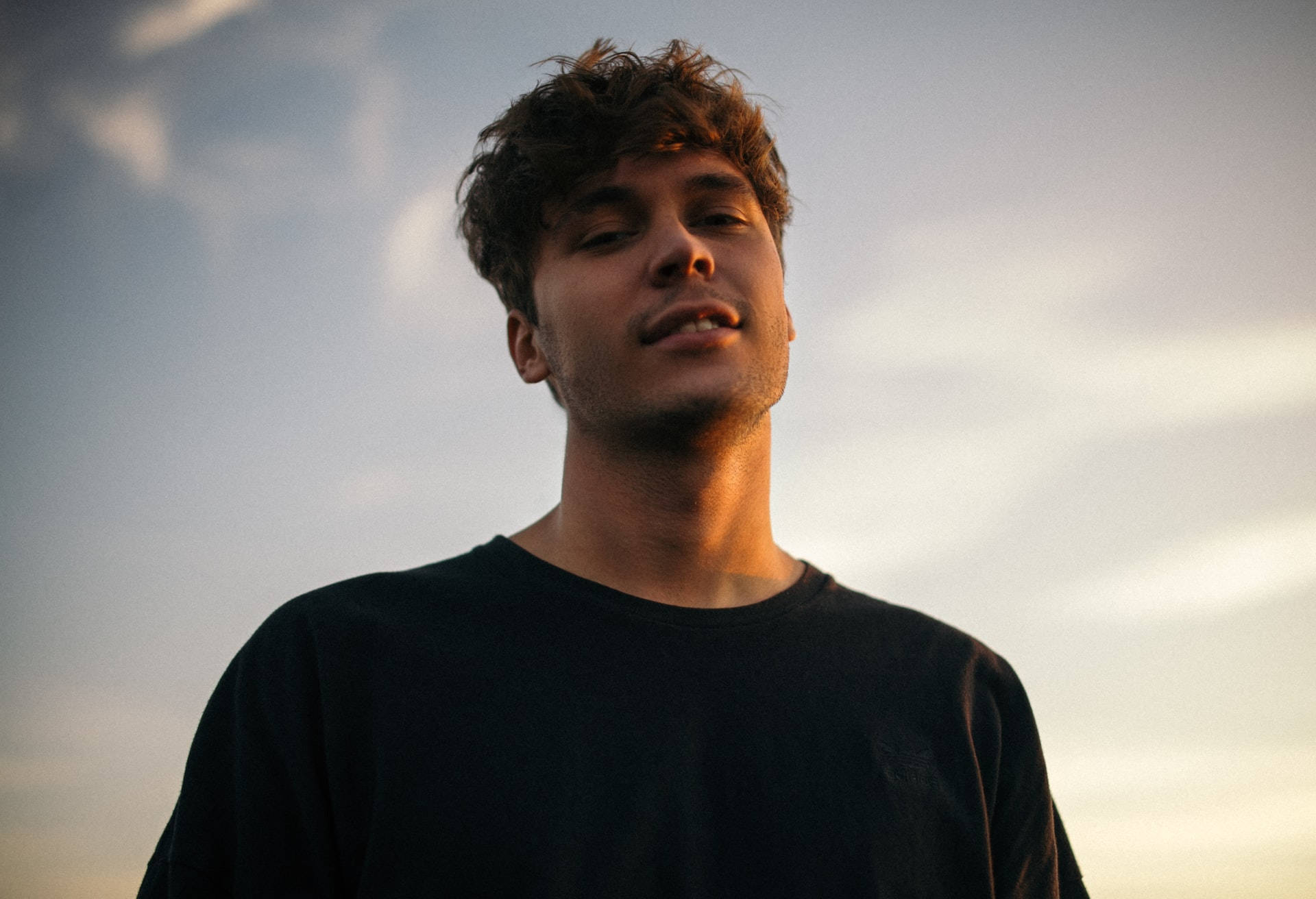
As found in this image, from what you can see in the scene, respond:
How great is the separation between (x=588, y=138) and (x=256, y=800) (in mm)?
2244

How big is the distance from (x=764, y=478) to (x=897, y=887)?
1228 millimetres

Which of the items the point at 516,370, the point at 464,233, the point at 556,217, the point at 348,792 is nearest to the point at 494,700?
the point at 348,792

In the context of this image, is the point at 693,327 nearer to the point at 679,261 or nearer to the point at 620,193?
the point at 679,261

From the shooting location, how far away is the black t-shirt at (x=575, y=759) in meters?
2.03

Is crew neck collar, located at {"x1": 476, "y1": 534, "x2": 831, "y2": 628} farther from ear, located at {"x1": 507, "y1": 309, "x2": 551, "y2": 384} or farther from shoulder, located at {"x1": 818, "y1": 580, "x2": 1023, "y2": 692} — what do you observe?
ear, located at {"x1": 507, "y1": 309, "x2": 551, "y2": 384}

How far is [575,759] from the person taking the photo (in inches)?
83.7

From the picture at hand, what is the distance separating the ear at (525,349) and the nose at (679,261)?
58cm

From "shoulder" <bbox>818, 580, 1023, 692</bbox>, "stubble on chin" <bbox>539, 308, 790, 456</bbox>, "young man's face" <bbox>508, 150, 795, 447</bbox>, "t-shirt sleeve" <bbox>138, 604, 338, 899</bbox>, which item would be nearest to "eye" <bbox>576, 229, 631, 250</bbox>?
"young man's face" <bbox>508, 150, 795, 447</bbox>

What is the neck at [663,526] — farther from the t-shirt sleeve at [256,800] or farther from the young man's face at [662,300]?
the t-shirt sleeve at [256,800]

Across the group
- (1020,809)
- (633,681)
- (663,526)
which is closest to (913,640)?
(1020,809)

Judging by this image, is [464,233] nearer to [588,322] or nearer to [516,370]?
[516,370]

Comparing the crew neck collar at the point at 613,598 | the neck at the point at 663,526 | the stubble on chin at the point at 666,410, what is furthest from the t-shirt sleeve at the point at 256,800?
the stubble on chin at the point at 666,410

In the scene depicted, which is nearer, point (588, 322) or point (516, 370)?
point (588, 322)

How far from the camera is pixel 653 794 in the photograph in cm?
211
